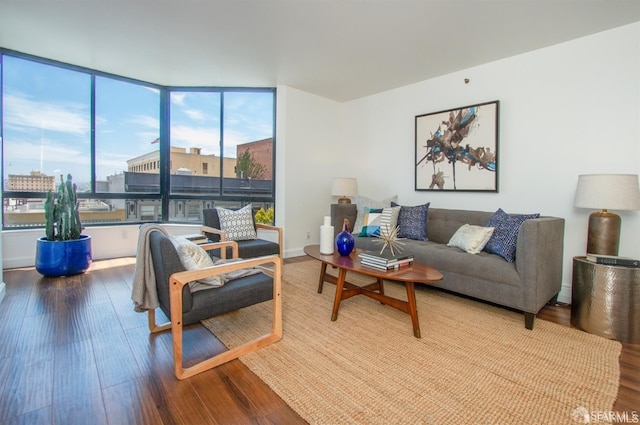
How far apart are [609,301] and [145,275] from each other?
3303mm

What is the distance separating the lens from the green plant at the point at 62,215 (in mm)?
3565

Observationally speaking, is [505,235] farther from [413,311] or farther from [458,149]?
[458,149]

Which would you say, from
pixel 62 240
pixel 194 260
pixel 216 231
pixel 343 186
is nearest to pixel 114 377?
pixel 194 260

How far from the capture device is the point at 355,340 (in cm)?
216

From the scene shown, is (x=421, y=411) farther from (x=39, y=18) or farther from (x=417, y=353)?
(x=39, y=18)

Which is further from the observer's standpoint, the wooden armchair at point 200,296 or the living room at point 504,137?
the living room at point 504,137

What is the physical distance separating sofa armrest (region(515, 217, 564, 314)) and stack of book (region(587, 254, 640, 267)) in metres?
0.32

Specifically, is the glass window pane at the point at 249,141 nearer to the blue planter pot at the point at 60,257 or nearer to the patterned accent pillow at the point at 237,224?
the patterned accent pillow at the point at 237,224

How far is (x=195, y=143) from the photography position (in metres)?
4.99

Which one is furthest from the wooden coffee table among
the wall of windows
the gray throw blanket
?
the wall of windows

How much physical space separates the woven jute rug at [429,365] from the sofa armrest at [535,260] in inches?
9.9

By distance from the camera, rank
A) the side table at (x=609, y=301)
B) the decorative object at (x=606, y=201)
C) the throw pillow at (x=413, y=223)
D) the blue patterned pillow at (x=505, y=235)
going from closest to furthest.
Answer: the side table at (x=609, y=301) < the decorative object at (x=606, y=201) < the blue patterned pillow at (x=505, y=235) < the throw pillow at (x=413, y=223)

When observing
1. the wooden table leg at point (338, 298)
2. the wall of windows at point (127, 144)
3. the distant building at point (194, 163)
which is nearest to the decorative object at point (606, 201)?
the wooden table leg at point (338, 298)

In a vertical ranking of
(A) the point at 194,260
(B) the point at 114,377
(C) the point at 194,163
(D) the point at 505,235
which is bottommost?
(B) the point at 114,377
